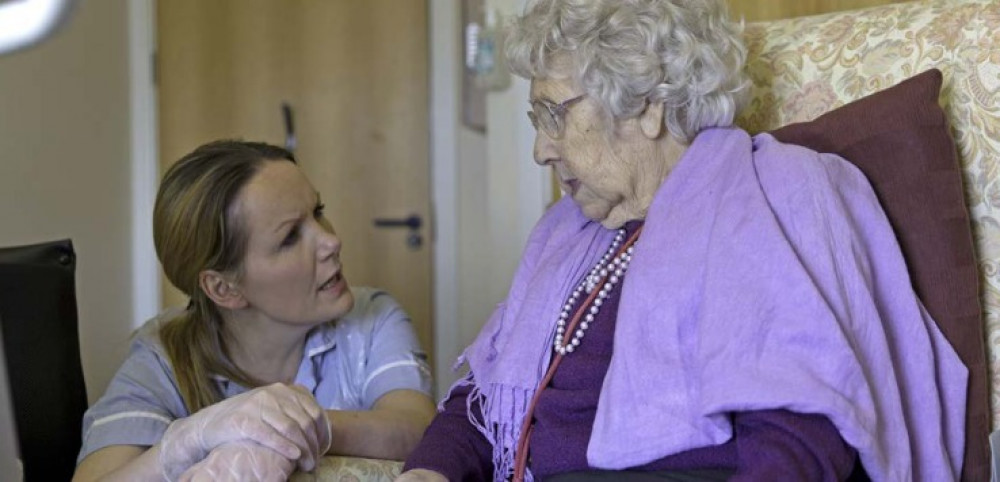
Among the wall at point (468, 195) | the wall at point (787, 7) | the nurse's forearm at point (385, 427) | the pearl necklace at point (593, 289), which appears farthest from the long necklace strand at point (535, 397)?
the wall at point (468, 195)

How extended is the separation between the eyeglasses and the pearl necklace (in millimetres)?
166

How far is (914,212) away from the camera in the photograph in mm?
1279

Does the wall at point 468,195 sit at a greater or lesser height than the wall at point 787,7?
lesser

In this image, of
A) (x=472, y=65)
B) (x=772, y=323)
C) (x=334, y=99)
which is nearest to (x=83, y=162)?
(x=334, y=99)

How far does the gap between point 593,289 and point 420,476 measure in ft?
1.05

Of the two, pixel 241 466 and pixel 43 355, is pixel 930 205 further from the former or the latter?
pixel 43 355

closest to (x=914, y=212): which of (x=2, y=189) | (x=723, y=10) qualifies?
(x=723, y=10)

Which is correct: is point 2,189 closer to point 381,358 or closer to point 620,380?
point 381,358

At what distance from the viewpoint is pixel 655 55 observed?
4.31 ft

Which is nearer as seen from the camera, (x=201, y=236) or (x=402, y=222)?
(x=201, y=236)

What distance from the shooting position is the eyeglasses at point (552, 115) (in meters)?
1.37

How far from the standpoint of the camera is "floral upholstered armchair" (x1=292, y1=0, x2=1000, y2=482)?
126cm

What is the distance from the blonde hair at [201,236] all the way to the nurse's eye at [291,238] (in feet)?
0.19

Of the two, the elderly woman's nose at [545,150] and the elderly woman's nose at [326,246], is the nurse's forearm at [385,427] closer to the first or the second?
the elderly woman's nose at [326,246]
